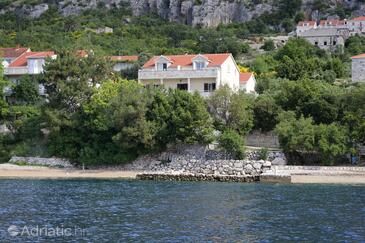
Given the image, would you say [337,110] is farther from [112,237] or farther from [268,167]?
[112,237]

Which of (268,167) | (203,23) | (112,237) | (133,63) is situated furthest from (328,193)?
(203,23)

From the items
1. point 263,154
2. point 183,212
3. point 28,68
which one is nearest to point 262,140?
point 263,154

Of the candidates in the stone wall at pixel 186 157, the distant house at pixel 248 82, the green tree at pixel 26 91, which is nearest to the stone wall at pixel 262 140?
the stone wall at pixel 186 157

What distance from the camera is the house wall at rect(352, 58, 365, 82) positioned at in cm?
7644

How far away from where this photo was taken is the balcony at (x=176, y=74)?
64137mm

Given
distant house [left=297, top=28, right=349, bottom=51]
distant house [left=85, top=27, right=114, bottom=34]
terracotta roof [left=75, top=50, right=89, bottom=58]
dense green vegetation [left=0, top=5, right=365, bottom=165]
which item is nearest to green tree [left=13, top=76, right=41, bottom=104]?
dense green vegetation [left=0, top=5, right=365, bottom=165]

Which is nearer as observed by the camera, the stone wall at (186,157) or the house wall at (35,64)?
the stone wall at (186,157)

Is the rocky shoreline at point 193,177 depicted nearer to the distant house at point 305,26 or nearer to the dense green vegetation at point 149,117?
the dense green vegetation at point 149,117

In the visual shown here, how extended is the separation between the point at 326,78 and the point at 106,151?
1202 inches

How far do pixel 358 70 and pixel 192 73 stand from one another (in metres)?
21.8

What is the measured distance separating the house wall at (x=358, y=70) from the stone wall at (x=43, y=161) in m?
34.2

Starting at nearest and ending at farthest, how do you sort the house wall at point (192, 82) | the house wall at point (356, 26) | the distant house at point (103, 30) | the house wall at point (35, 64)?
the house wall at point (192, 82) → the house wall at point (35, 64) → the house wall at point (356, 26) → the distant house at point (103, 30)

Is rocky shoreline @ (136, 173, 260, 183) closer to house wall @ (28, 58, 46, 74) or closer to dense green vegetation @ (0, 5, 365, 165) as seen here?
dense green vegetation @ (0, 5, 365, 165)

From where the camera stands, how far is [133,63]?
8338cm
